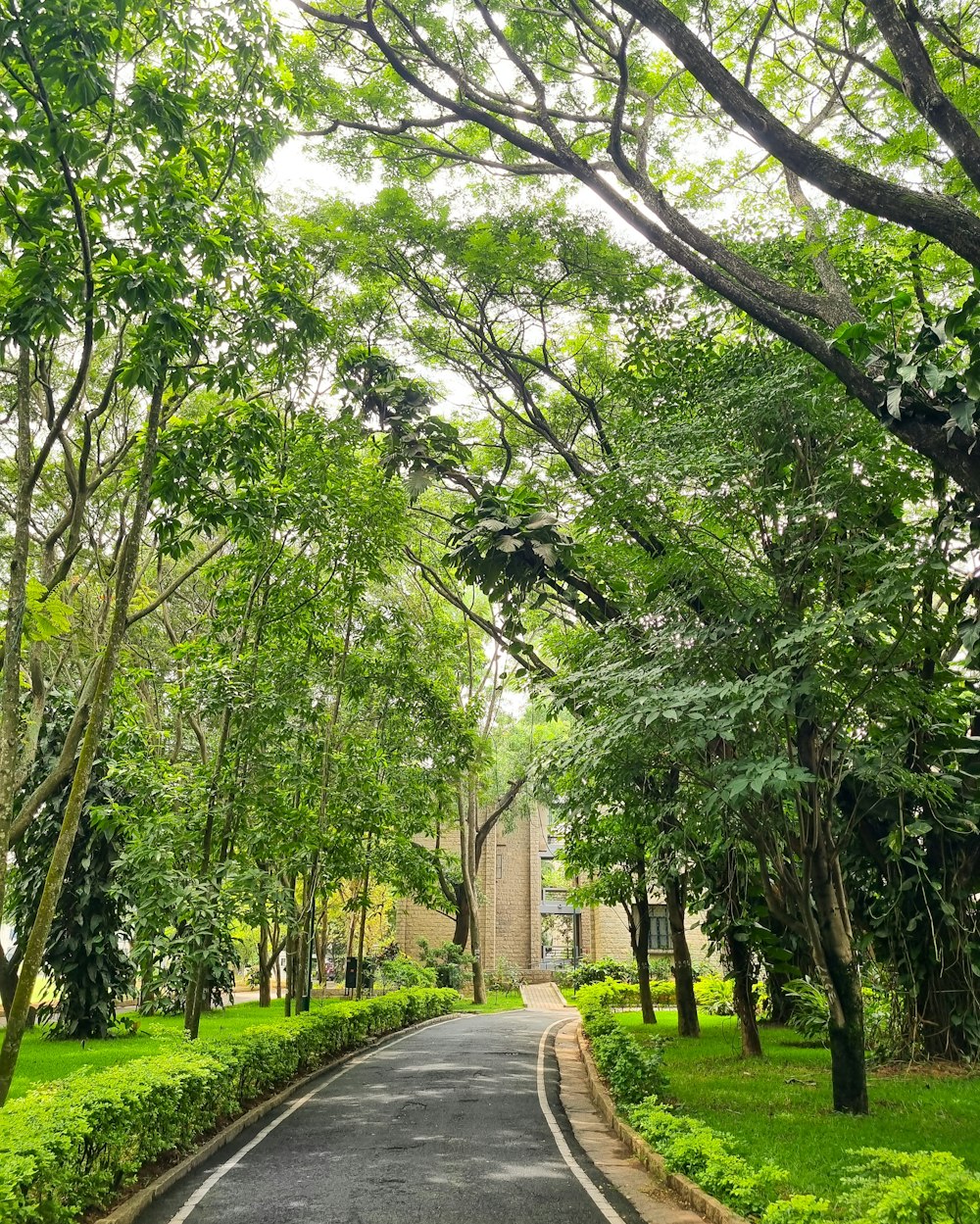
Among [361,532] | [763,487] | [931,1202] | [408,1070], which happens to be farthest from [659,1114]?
[361,532]

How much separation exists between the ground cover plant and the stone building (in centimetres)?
2548

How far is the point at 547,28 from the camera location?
9844mm

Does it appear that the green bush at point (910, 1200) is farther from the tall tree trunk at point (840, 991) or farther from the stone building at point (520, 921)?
the stone building at point (520, 921)

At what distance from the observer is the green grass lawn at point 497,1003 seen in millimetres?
30484

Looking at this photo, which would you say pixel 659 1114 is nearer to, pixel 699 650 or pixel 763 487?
pixel 699 650

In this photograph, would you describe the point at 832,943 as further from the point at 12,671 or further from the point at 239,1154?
the point at 12,671

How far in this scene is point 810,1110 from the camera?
9516 millimetres

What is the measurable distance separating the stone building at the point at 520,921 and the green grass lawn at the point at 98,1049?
60.1 ft

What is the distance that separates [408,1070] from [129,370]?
12250 millimetres

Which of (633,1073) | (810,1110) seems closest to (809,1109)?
(810,1110)

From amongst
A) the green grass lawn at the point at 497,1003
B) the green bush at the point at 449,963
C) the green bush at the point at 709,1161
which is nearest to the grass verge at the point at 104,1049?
the green bush at the point at 709,1161

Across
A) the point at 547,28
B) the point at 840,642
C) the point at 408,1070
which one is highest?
the point at 547,28

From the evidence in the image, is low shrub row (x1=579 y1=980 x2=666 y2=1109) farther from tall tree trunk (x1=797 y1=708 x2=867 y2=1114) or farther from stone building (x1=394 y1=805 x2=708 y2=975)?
stone building (x1=394 y1=805 x2=708 y2=975)

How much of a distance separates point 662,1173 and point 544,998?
29527 mm
